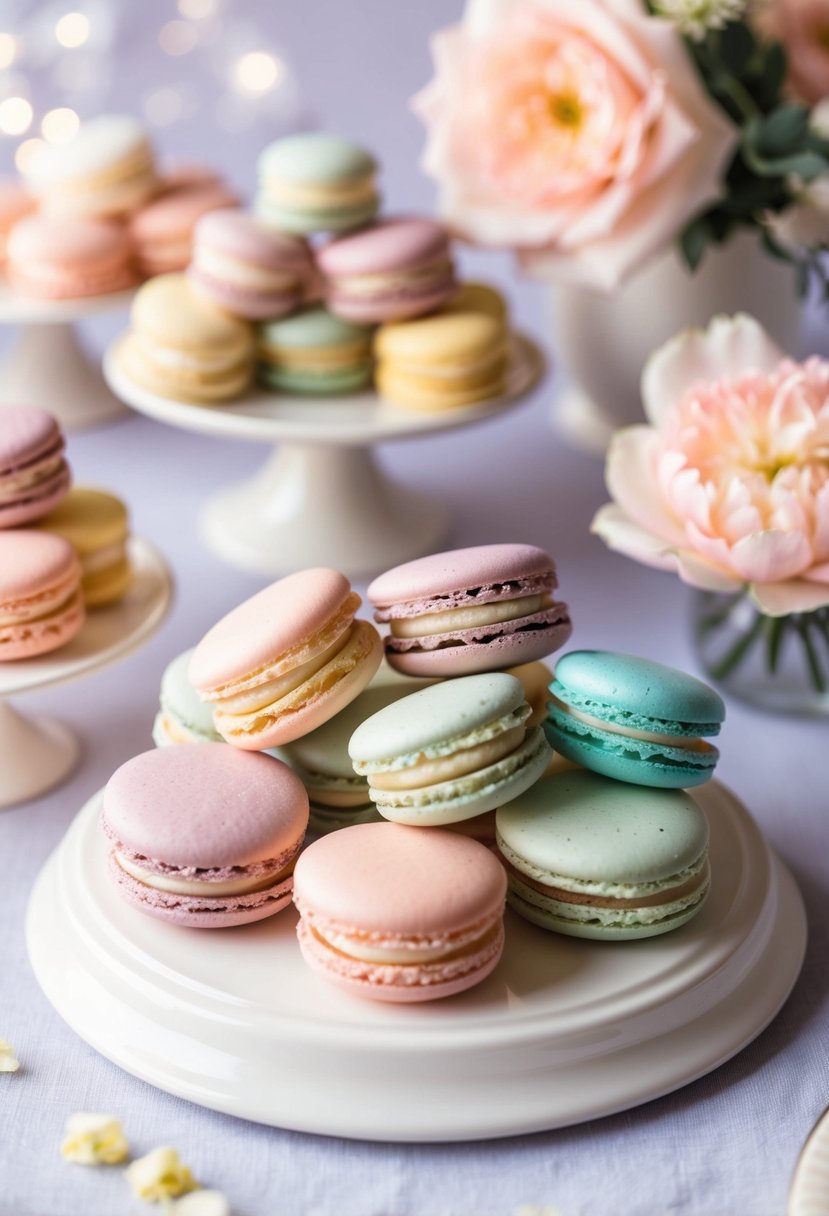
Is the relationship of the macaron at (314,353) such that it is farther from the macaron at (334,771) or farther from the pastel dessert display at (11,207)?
the macaron at (334,771)

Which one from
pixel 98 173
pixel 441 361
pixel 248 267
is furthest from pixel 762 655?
pixel 98 173

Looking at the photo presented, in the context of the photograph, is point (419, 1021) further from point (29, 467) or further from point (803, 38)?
point (803, 38)

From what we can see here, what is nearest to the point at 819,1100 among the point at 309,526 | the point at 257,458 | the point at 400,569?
the point at 400,569

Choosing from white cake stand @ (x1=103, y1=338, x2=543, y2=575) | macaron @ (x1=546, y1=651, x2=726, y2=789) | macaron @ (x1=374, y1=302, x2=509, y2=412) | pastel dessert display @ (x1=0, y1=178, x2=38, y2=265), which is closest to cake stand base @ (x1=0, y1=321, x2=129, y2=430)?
pastel dessert display @ (x1=0, y1=178, x2=38, y2=265)

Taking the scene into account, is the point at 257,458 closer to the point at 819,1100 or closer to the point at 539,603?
the point at 539,603

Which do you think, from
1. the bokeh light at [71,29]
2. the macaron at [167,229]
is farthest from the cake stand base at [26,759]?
the bokeh light at [71,29]
